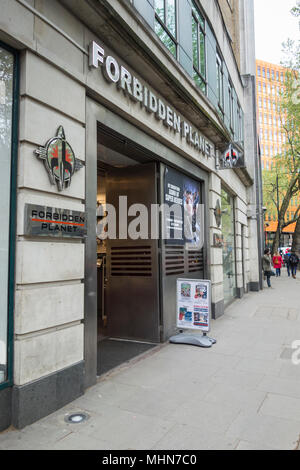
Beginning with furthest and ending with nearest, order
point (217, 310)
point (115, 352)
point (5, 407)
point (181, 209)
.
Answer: point (217, 310) → point (181, 209) → point (115, 352) → point (5, 407)

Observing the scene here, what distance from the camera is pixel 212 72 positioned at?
409 inches

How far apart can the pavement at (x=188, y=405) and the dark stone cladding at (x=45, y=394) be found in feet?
A: 0.29

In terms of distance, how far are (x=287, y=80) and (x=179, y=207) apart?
79.8ft

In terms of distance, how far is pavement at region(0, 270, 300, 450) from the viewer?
3.19 meters

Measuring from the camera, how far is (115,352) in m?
6.29

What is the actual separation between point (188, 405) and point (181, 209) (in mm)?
5040

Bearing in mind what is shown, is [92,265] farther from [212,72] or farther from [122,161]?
[212,72]

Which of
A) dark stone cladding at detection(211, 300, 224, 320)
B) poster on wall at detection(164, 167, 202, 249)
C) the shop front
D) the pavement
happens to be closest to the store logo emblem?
the shop front

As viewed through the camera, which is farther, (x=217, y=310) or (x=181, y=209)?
(x=217, y=310)

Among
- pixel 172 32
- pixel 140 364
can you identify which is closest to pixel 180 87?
pixel 172 32

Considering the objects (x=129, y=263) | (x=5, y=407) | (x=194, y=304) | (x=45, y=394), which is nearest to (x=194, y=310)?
(x=194, y=304)

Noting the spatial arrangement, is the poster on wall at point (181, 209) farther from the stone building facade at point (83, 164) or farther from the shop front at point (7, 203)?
the shop front at point (7, 203)

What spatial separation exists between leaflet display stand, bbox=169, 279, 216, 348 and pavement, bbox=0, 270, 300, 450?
0.22m

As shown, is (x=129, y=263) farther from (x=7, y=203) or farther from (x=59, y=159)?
(x=7, y=203)
